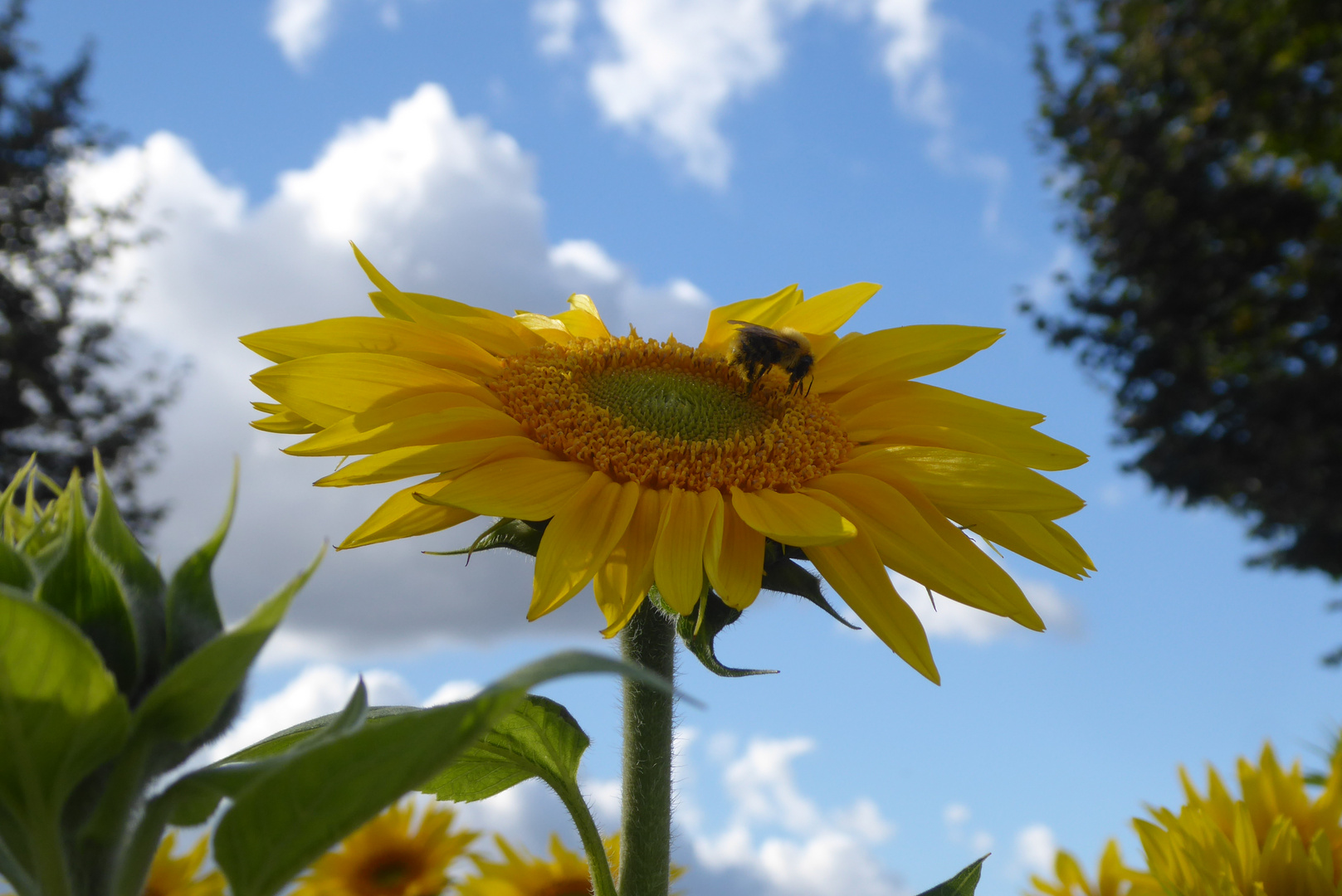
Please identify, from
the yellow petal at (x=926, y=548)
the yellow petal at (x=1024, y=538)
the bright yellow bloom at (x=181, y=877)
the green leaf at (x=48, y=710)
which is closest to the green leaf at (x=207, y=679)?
the green leaf at (x=48, y=710)

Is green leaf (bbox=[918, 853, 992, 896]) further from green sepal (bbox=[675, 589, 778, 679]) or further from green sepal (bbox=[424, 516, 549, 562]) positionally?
green sepal (bbox=[424, 516, 549, 562])

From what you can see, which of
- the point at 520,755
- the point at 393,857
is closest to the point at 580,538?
the point at 520,755

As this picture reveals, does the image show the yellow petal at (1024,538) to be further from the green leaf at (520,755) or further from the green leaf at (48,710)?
the green leaf at (48,710)

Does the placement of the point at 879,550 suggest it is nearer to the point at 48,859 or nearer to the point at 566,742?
the point at 566,742

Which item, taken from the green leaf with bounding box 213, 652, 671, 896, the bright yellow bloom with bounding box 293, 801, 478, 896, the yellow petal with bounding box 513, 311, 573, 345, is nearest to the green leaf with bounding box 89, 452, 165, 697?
the green leaf with bounding box 213, 652, 671, 896

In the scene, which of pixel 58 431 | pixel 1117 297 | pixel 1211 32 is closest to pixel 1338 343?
pixel 1117 297

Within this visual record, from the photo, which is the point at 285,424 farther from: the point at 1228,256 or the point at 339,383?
the point at 1228,256
